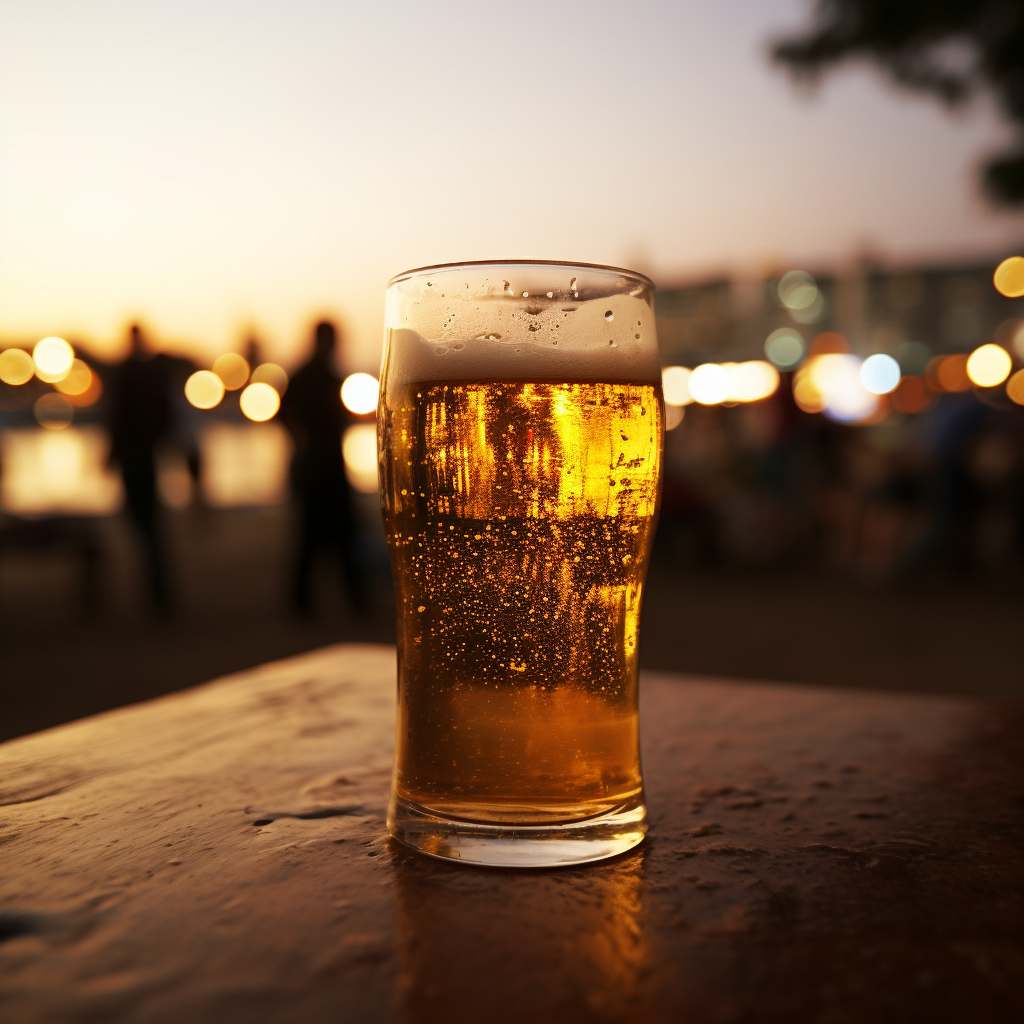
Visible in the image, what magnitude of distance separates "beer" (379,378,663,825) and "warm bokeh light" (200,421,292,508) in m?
17.3

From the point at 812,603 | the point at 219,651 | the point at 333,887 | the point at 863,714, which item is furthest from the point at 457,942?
the point at 812,603

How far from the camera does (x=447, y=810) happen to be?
0.55m

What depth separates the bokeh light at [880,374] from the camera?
925 inches

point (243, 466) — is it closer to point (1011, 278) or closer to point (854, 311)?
point (1011, 278)

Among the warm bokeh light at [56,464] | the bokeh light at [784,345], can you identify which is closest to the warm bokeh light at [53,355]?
the warm bokeh light at [56,464]

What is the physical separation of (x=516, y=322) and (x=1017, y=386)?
21.8 metres

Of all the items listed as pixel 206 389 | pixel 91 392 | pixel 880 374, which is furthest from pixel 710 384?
pixel 91 392

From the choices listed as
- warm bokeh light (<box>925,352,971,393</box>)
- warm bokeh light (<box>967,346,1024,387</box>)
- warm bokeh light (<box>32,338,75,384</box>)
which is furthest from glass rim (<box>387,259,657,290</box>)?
warm bokeh light (<box>925,352,971,393</box>)

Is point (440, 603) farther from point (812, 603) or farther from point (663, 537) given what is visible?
point (663, 537)

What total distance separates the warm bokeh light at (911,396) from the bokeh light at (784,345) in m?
17.8

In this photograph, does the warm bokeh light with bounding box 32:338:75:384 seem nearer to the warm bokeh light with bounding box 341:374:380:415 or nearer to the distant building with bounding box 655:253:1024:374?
the warm bokeh light with bounding box 341:374:380:415

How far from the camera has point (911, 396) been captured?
23.5 m

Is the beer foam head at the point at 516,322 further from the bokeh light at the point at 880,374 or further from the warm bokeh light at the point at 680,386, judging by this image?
the bokeh light at the point at 880,374

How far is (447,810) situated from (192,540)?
11.9 m
